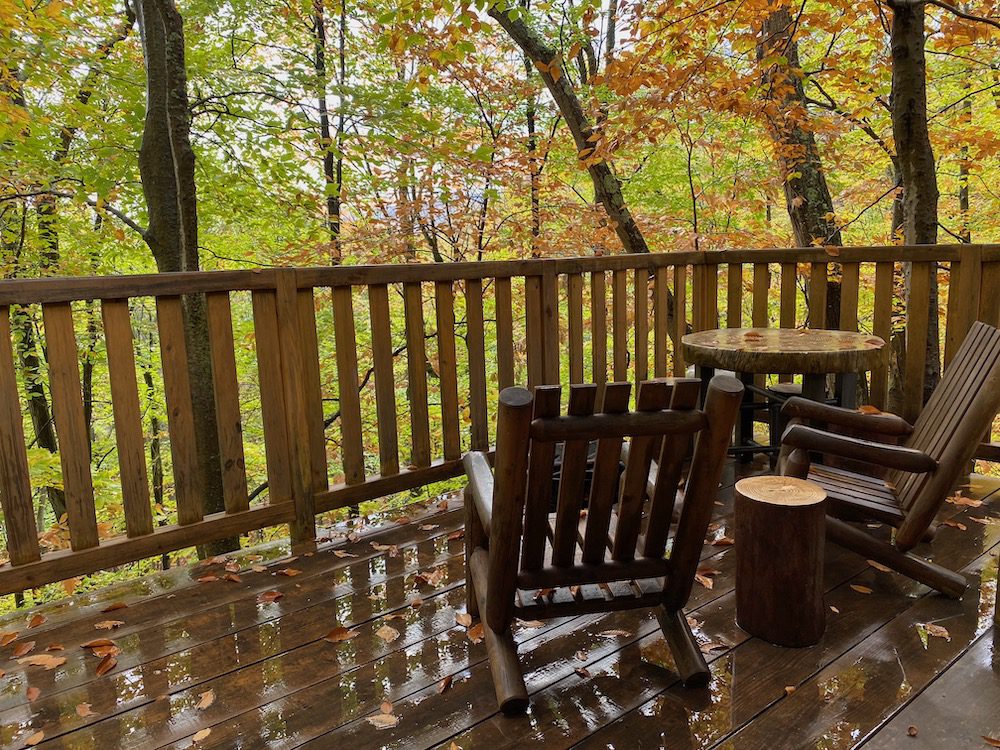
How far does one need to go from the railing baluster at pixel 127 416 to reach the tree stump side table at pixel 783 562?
2178 mm

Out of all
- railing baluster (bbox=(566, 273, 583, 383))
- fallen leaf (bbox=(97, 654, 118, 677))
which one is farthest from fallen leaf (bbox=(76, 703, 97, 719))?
railing baluster (bbox=(566, 273, 583, 383))

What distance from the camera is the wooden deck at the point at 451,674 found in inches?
67.1

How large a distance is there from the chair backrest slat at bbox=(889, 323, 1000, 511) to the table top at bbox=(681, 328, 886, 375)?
36 centimetres

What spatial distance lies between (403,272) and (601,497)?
1684mm

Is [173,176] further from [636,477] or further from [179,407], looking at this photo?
[636,477]

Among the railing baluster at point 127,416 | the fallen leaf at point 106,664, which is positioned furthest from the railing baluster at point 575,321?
the fallen leaf at point 106,664

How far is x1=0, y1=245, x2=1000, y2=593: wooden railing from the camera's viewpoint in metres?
2.34

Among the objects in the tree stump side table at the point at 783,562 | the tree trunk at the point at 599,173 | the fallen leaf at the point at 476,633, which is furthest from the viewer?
the tree trunk at the point at 599,173

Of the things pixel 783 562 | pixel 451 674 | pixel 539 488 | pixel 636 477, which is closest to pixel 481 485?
pixel 539 488

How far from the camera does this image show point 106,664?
2.06 metres

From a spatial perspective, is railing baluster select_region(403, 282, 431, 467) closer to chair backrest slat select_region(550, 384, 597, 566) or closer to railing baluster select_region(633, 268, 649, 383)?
railing baluster select_region(633, 268, 649, 383)

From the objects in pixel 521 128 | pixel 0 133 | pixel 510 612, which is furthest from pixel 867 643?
pixel 521 128

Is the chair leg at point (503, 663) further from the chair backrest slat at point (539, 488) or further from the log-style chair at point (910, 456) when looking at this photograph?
the log-style chair at point (910, 456)

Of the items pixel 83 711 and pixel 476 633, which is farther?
pixel 476 633
